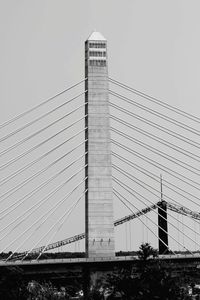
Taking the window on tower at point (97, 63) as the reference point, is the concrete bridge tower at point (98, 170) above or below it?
below

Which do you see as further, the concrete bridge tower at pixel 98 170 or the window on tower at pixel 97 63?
the window on tower at pixel 97 63

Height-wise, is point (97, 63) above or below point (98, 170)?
above

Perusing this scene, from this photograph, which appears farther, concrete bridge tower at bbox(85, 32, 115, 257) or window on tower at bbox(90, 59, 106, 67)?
window on tower at bbox(90, 59, 106, 67)

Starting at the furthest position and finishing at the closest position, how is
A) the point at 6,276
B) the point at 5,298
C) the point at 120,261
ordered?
the point at 120,261 → the point at 6,276 → the point at 5,298

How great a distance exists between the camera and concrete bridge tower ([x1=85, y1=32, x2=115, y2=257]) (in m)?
81.8

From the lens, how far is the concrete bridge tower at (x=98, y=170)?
8175 centimetres

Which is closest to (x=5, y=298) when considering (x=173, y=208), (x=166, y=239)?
(x=166, y=239)

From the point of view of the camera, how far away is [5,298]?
6284 centimetres

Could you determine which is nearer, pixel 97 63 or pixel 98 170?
pixel 98 170

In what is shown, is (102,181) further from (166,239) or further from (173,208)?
(173,208)

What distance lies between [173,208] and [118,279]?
7614 centimetres

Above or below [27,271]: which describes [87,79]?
above

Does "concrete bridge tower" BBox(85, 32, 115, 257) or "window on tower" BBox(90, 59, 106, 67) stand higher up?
"window on tower" BBox(90, 59, 106, 67)

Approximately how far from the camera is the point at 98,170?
272 ft
